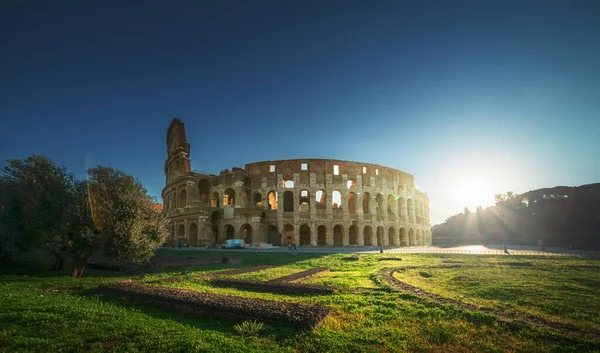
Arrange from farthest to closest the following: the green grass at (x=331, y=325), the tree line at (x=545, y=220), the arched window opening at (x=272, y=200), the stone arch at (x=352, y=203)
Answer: the stone arch at (x=352, y=203) < the tree line at (x=545, y=220) < the arched window opening at (x=272, y=200) < the green grass at (x=331, y=325)

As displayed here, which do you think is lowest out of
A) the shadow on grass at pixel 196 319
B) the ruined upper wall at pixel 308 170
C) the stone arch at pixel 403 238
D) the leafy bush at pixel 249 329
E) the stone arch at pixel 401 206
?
the stone arch at pixel 403 238

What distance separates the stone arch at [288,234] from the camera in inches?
1580

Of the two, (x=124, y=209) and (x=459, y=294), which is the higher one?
(x=124, y=209)

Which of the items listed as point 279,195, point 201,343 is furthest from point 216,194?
point 201,343

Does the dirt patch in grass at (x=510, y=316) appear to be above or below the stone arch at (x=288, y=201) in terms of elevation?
below

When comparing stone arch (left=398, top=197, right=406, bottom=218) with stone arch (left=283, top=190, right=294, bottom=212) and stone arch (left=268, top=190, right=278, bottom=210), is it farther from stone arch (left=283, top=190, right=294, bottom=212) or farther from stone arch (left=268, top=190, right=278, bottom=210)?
stone arch (left=268, top=190, right=278, bottom=210)

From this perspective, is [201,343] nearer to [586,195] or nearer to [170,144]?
[170,144]

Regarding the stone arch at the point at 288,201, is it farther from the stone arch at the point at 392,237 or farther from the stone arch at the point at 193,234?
the stone arch at the point at 392,237

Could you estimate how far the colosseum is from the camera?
39.3m

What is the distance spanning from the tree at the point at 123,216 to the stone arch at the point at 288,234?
87.0 feet

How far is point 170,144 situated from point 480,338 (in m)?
57.3

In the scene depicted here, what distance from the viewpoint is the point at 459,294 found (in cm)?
869

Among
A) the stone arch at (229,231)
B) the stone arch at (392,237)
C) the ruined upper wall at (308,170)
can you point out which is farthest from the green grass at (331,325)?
the stone arch at (392,237)

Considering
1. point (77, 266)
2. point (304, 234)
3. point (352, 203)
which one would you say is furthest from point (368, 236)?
point (77, 266)
